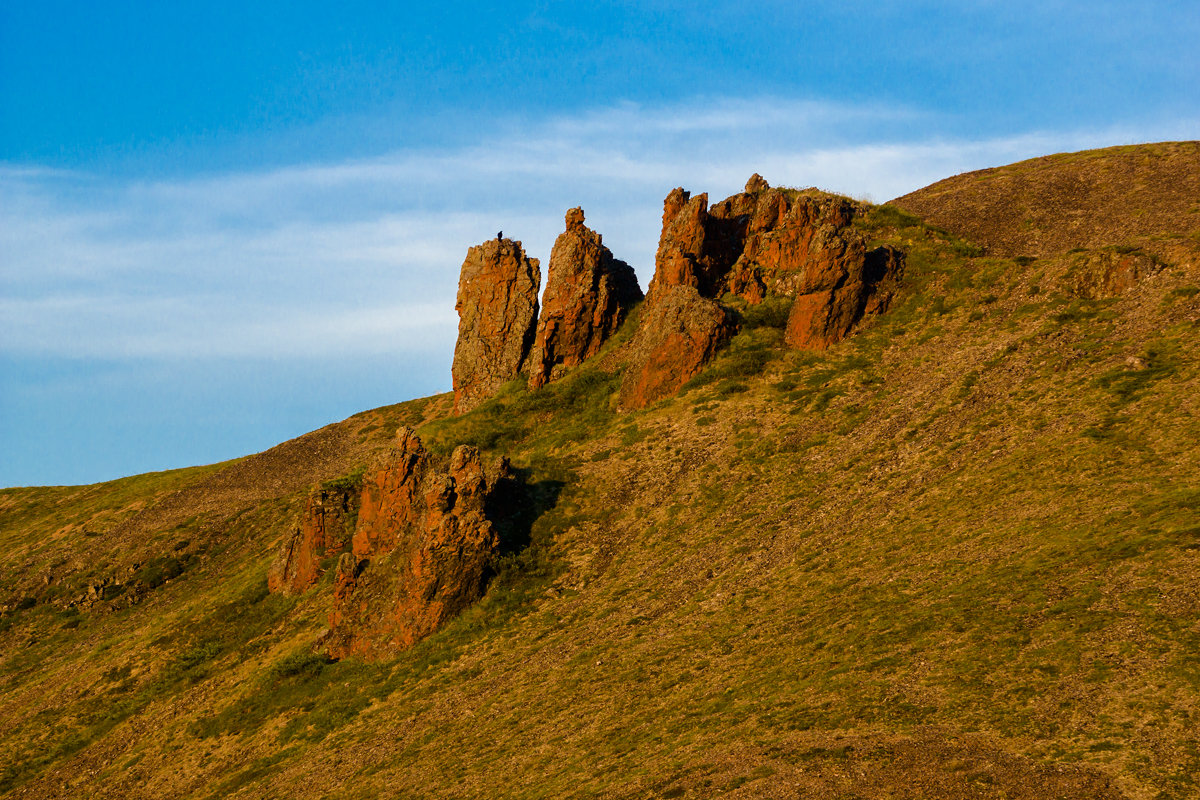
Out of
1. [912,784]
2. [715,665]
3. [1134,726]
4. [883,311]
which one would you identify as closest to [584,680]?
[715,665]

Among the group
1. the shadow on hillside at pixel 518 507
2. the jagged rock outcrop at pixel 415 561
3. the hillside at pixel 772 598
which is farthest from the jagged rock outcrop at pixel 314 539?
the shadow on hillside at pixel 518 507

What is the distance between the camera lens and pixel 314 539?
6831 centimetres

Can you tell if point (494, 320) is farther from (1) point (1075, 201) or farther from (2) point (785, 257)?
(1) point (1075, 201)

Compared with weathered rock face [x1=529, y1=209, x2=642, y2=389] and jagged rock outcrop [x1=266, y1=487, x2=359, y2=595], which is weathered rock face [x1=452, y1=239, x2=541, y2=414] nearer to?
weathered rock face [x1=529, y1=209, x2=642, y2=389]

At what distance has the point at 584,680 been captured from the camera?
144 ft

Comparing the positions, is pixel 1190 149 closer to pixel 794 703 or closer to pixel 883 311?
pixel 883 311

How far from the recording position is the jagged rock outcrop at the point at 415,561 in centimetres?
5628

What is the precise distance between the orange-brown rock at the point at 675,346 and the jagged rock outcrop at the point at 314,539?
74.9 feet

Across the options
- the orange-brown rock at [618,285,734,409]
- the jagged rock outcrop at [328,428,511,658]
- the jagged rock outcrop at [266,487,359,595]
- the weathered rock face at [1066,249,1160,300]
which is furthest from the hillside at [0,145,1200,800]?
the jagged rock outcrop at [266,487,359,595]

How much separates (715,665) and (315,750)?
2131 cm

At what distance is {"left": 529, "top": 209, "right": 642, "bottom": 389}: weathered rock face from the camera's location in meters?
82.8

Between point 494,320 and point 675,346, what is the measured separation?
22.2 m

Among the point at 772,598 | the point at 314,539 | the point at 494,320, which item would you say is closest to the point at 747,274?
the point at 494,320

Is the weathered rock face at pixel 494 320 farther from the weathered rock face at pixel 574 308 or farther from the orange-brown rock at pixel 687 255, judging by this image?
the orange-brown rock at pixel 687 255
